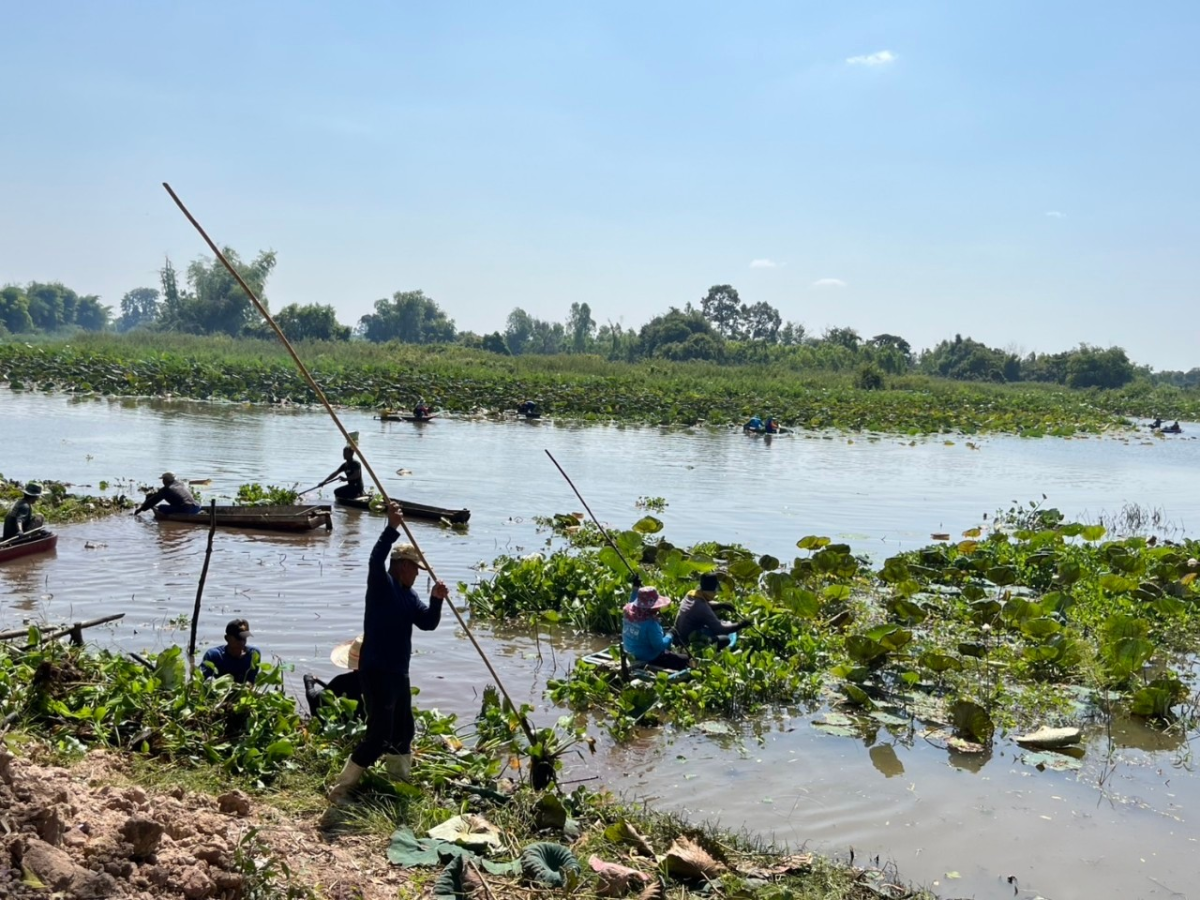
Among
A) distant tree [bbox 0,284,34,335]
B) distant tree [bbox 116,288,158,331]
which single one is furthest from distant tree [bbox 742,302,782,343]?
distant tree [bbox 116,288,158,331]

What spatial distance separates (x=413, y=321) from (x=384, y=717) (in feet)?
308

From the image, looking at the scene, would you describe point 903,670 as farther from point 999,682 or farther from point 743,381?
point 743,381

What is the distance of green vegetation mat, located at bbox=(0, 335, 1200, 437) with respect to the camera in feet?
118

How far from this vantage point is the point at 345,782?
5281mm

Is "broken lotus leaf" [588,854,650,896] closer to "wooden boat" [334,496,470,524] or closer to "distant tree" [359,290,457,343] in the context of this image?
"wooden boat" [334,496,470,524]

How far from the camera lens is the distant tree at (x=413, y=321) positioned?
96562 mm

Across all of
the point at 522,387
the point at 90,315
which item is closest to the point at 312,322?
the point at 522,387

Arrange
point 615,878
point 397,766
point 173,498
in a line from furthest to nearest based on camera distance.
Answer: point 173,498 → point 397,766 → point 615,878

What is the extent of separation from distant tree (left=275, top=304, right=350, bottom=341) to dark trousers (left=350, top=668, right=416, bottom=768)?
65.1 metres

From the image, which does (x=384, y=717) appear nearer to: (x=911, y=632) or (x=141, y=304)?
(x=911, y=632)

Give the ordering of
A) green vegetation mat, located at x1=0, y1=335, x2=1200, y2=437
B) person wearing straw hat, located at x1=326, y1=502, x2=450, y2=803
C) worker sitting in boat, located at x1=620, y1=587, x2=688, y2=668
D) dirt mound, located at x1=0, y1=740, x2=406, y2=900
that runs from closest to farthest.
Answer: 1. dirt mound, located at x1=0, y1=740, x2=406, y2=900
2. person wearing straw hat, located at x1=326, y1=502, x2=450, y2=803
3. worker sitting in boat, located at x1=620, y1=587, x2=688, y2=668
4. green vegetation mat, located at x1=0, y1=335, x2=1200, y2=437

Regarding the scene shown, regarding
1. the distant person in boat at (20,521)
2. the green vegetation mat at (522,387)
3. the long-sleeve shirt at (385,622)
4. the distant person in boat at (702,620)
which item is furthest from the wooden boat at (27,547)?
the green vegetation mat at (522,387)

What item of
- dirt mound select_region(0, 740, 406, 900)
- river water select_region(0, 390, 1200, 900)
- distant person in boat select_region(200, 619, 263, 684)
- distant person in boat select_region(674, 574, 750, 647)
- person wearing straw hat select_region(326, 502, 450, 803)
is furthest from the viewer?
distant person in boat select_region(674, 574, 750, 647)

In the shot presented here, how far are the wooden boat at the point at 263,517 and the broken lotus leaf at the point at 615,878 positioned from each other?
10.1 m
